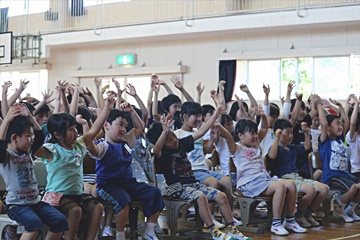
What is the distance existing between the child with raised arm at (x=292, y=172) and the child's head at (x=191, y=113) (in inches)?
37.9

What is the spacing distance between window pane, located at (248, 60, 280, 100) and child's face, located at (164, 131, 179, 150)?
296 inches

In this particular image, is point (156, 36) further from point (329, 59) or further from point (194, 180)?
point (194, 180)

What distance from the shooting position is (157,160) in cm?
552

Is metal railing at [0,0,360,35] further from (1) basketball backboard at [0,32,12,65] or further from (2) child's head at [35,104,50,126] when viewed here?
(2) child's head at [35,104,50,126]

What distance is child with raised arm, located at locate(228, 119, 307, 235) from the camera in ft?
19.5

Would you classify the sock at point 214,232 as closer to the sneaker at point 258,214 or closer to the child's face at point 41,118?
the sneaker at point 258,214

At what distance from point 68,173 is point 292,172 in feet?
9.50

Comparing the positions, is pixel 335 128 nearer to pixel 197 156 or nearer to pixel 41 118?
pixel 197 156

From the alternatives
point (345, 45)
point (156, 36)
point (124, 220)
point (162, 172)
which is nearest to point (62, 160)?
point (124, 220)

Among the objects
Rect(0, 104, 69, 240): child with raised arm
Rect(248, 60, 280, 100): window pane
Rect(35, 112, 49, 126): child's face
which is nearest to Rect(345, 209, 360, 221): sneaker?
Rect(35, 112, 49, 126): child's face

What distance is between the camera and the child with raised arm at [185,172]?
5301 mm

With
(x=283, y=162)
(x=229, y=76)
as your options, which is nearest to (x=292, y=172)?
(x=283, y=162)

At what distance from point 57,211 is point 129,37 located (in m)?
9.95

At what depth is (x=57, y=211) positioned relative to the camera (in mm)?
4230
